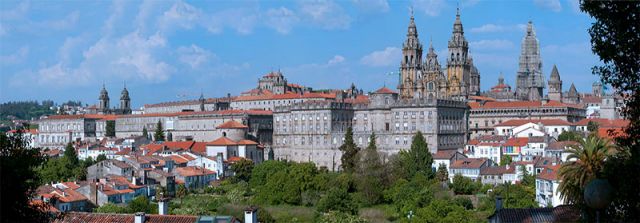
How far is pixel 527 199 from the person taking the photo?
40062 millimetres

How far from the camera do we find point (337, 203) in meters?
44.6

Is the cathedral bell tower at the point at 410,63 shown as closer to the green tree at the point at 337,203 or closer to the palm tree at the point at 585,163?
the green tree at the point at 337,203

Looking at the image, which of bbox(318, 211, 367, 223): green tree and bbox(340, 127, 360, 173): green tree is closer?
bbox(318, 211, 367, 223): green tree

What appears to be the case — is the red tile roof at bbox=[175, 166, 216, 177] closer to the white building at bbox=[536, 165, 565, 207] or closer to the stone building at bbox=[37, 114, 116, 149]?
the white building at bbox=[536, 165, 565, 207]

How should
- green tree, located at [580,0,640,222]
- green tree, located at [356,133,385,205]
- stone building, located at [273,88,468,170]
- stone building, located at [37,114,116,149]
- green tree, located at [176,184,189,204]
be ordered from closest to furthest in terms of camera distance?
green tree, located at [580,0,640,222], green tree, located at [356,133,385,205], green tree, located at [176,184,189,204], stone building, located at [273,88,468,170], stone building, located at [37,114,116,149]

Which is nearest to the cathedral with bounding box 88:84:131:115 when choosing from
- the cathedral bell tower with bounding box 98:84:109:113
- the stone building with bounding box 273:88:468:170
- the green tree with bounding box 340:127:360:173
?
the cathedral bell tower with bounding box 98:84:109:113

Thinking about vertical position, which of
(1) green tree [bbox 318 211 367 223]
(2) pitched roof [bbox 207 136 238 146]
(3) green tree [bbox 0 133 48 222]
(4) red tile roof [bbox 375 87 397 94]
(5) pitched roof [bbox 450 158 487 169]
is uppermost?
(4) red tile roof [bbox 375 87 397 94]

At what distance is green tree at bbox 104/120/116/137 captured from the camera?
10044 centimetres

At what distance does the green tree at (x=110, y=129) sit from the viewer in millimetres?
100438

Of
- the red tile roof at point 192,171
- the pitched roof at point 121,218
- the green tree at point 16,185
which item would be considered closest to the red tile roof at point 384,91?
the red tile roof at point 192,171

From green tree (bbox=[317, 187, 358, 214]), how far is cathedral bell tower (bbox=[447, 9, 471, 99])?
45.1 metres

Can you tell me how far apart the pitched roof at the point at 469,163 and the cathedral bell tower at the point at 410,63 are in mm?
30652

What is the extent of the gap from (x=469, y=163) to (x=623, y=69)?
43.3 metres

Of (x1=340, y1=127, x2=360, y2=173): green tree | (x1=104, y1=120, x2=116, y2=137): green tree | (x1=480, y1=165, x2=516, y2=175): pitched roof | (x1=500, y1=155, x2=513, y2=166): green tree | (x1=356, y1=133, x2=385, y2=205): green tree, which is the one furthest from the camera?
(x1=104, y1=120, x2=116, y2=137): green tree
